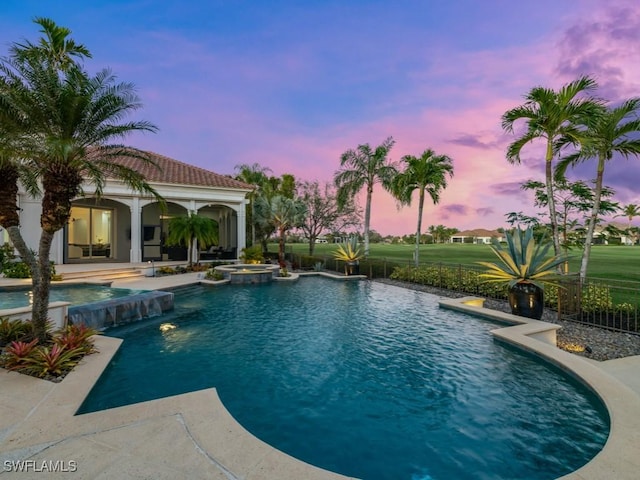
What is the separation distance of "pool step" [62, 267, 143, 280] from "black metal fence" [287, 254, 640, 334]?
11.7 metres

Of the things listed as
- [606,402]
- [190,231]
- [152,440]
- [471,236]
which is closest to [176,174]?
[190,231]

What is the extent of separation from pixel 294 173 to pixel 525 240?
25996 millimetres

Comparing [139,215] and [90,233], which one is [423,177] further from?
[90,233]

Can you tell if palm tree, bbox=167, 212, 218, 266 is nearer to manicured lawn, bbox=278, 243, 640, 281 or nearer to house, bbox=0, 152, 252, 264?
house, bbox=0, 152, 252, 264

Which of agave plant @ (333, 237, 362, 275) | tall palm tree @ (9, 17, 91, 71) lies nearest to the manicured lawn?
agave plant @ (333, 237, 362, 275)

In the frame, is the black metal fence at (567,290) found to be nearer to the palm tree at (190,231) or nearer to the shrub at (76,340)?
the palm tree at (190,231)

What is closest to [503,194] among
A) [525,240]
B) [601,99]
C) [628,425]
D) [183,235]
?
[601,99]

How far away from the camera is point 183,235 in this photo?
55.9 ft

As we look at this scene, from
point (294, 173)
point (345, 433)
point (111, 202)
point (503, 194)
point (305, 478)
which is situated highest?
point (294, 173)

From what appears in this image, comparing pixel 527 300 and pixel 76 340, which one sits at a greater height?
pixel 527 300

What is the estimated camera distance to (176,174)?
829 inches

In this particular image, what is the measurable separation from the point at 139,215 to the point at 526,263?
19.3m

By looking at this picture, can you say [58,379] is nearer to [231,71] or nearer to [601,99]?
[601,99]

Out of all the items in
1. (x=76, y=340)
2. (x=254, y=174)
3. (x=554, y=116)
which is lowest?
(x=76, y=340)
